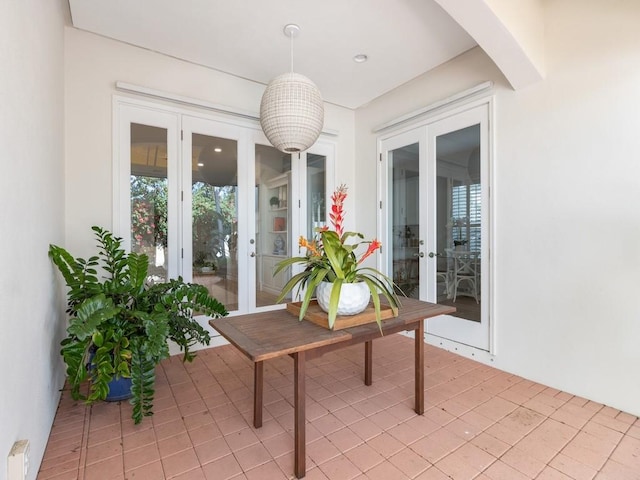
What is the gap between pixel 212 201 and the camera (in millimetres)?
3236

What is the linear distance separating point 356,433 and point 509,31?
2.64 metres

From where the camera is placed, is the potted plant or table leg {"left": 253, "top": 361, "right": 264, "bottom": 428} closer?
the potted plant

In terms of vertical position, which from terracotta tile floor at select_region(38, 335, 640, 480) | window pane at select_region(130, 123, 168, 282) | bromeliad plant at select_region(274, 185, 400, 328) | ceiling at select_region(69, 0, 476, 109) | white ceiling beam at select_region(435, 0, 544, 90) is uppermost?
ceiling at select_region(69, 0, 476, 109)

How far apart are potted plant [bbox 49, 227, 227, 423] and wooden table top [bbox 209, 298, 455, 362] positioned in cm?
49

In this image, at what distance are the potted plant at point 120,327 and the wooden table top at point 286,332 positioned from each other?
1.62 feet

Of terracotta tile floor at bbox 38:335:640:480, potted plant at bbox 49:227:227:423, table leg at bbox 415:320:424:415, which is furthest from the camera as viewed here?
table leg at bbox 415:320:424:415

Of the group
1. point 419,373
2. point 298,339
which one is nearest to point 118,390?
point 298,339

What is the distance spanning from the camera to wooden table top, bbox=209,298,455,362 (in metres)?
1.40

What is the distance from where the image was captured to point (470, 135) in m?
2.93

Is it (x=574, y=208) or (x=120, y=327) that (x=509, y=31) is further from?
(x=120, y=327)

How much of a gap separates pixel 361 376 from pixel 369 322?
104 centimetres

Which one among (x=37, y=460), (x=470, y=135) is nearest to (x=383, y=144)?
(x=470, y=135)

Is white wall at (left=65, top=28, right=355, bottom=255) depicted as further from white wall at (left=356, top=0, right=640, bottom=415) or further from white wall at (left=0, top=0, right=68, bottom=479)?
white wall at (left=356, top=0, right=640, bottom=415)

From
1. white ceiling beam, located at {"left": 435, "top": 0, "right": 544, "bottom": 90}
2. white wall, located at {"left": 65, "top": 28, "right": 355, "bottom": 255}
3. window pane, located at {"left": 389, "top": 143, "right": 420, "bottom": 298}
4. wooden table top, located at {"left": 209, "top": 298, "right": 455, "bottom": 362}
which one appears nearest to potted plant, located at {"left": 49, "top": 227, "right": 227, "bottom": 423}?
wooden table top, located at {"left": 209, "top": 298, "right": 455, "bottom": 362}
